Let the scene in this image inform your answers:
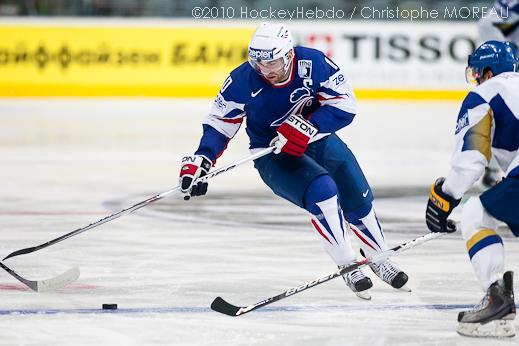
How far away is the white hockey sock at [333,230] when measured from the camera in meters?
4.72

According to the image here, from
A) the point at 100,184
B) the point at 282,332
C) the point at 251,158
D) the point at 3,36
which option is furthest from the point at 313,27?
the point at 282,332

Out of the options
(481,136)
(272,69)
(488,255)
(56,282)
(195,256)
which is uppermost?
(481,136)

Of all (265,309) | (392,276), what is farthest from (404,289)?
(265,309)

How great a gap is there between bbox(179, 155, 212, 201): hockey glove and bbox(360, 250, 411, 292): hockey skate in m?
0.78

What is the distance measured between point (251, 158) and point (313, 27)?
10.6 m

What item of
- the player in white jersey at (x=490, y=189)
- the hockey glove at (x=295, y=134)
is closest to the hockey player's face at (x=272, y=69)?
the hockey glove at (x=295, y=134)

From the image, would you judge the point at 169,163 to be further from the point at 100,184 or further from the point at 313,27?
the point at 313,27

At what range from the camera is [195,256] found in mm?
5730

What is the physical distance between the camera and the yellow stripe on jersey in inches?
152

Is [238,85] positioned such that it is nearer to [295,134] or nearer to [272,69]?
[272,69]

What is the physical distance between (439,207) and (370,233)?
117 cm

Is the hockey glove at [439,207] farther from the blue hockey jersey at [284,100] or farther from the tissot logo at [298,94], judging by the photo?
the tissot logo at [298,94]

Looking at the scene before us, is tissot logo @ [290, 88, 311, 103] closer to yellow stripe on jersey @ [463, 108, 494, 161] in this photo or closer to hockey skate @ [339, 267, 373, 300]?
hockey skate @ [339, 267, 373, 300]

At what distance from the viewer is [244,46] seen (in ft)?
49.9
